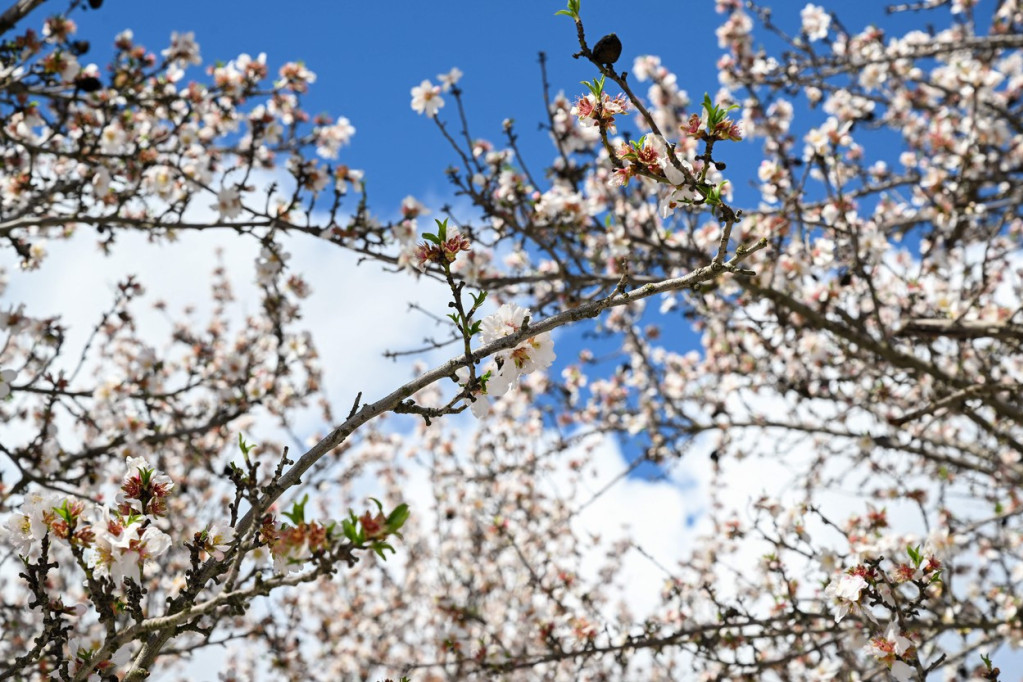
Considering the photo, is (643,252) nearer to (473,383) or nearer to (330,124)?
(330,124)

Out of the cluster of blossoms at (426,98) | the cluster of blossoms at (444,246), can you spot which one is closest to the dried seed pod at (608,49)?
the cluster of blossoms at (444,246)

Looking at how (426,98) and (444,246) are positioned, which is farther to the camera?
(426,98)

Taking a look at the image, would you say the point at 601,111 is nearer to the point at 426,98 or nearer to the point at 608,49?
the point at 608,49

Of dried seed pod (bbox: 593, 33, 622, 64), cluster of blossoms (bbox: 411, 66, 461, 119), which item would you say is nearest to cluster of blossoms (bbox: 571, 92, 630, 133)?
dried seed pod (bbox: 593, 33, 622, 64)

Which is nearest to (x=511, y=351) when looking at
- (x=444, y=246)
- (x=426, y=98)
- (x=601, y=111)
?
(x=444, y=246)

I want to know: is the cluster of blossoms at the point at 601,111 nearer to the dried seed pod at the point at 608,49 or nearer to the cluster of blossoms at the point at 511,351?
the dried seed pod at the point at 608,49

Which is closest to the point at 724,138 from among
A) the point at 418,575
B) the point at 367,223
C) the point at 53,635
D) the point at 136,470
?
the point at 136,470

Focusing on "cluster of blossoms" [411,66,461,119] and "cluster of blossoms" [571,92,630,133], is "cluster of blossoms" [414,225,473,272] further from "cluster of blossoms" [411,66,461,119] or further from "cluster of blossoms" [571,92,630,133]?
"cluster of blossoms" [411,66,461,119]

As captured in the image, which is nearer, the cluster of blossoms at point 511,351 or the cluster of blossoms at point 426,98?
the cluster of blossoms at point 511,351

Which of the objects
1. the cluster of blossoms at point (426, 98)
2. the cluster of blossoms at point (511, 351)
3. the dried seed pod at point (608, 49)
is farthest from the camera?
the cluster of blossoms at point (426, 98)

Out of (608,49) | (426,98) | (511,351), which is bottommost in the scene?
(511,351)

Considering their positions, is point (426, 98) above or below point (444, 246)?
above

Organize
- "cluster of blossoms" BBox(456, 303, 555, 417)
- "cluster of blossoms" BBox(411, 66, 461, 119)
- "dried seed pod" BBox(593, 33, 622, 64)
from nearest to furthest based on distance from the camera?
"dried seed pod" BBox(593, 33, 622, 64) < "cluster of blossoms" BBox(456, 303, 555, 417) < "cluster of blossoms" BBox(411, 66, 461, 119)

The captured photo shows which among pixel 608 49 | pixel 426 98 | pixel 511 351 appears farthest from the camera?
pixel 426 98
